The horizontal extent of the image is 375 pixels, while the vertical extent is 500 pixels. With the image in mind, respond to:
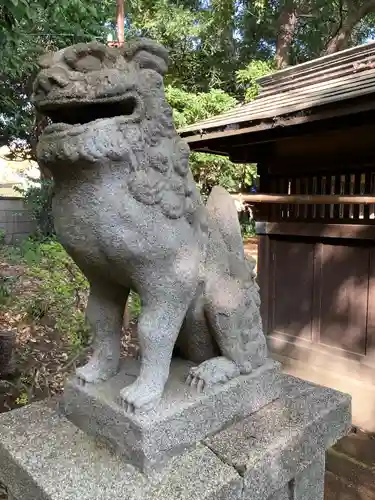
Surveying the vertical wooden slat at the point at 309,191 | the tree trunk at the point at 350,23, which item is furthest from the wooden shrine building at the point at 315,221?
the tree trunk at the point at 350,23

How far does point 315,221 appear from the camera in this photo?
159 inches

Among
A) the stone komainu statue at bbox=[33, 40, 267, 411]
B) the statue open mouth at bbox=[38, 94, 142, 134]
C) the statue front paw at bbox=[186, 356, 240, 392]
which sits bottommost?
the statue front paw at bbox=[186, 356, 240, 392]

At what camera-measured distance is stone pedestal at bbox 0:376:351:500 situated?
127cm

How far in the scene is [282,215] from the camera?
4.33 meters

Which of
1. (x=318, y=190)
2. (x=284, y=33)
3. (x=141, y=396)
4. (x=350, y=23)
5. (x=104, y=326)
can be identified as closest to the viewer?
(x=141, y=396)

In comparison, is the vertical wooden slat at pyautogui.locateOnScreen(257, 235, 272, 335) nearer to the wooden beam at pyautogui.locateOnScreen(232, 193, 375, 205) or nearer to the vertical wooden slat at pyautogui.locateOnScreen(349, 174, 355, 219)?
the wooden beam at pyautogui.locateOnScreen(232, 193, 375, 205)

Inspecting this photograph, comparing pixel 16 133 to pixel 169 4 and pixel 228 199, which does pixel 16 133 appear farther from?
pixel 228 199

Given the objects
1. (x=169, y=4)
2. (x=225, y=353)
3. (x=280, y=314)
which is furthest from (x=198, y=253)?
(x=169, y=4)

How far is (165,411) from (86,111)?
0.94 m

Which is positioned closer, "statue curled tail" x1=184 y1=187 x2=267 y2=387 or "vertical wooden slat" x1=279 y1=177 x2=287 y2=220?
"statue curled tail" x1=184 y1=187 x2=267 y2=387

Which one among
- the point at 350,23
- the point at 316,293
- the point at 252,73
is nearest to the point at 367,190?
the point at 316,293

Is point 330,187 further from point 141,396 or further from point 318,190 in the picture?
point 141,396

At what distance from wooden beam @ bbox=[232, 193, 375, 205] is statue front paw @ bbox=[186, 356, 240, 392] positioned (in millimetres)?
2136

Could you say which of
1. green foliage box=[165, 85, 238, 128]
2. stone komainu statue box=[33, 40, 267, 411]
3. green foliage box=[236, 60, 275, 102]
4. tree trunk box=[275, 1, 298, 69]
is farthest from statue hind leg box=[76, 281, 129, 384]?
tree trunk box=[275, 1, 298, 69]
